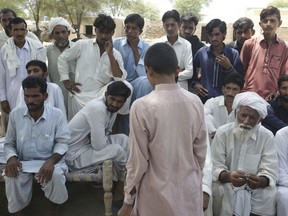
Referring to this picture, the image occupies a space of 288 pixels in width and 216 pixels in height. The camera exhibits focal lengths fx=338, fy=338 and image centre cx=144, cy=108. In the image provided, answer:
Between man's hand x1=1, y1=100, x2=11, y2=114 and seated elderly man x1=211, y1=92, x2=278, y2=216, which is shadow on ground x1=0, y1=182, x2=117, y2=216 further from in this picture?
seated elderly man x1=211, y1=92, x2=278, y2=216

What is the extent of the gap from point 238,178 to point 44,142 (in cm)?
198

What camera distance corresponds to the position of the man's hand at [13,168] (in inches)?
130

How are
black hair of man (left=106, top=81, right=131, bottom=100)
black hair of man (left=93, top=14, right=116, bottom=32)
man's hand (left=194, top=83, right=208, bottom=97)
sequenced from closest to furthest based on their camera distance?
black hair of man (left=106, top=81, right=131, bottom=100) → black hair of man (left=93, top=14, right=116, bottom=32) → man's hand (left=194, top=83, right=208, bottom=97)

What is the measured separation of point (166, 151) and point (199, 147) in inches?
11.2

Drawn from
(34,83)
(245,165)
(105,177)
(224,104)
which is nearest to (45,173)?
(105,177)

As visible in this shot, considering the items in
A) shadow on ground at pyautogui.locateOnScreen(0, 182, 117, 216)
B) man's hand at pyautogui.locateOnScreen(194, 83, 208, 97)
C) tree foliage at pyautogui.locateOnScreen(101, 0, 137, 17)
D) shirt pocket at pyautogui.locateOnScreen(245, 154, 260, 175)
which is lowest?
shadow on ground at pyautogui.locateOnScreen(0, 182, 117, 216)

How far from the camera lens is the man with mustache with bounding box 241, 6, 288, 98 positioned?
459 centimetres

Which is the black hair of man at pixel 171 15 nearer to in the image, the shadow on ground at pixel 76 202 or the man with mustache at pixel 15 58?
the man with mustache at pixel 15 58

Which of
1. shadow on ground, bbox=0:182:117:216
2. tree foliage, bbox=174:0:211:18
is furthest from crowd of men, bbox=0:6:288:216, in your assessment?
tree foliage, bbox=174:0:211:18

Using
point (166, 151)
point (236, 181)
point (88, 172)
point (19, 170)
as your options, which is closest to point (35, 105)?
point (19, 170)

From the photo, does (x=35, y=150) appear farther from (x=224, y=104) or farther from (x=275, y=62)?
(x=275, y=62)

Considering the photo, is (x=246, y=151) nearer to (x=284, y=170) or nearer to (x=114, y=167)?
(x=284, y=170)

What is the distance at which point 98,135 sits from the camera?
12.3ft

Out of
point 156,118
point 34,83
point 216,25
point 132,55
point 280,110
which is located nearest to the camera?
point 156,118
